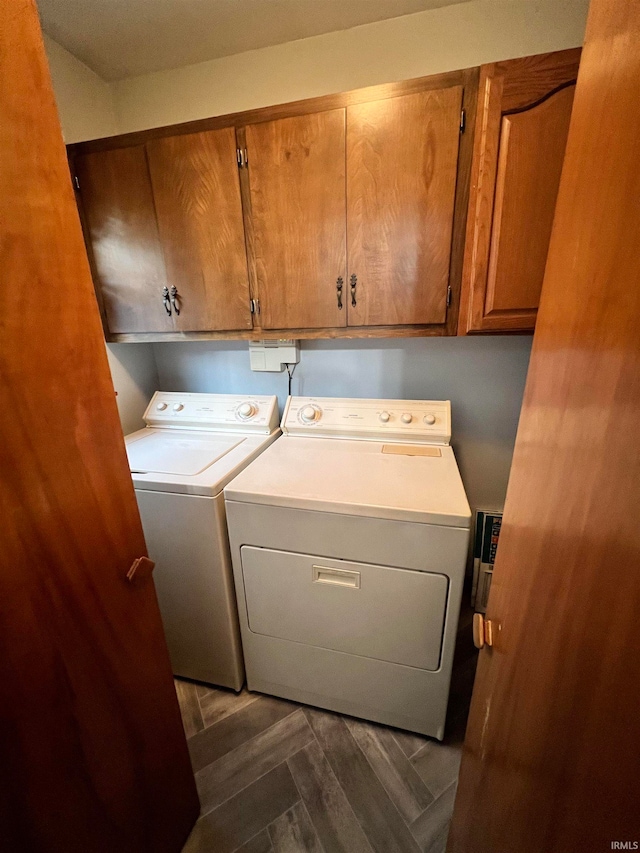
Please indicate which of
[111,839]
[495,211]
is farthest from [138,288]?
[111,839]

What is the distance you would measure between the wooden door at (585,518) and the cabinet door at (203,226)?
3.90 feet

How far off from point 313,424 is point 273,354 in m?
0.45

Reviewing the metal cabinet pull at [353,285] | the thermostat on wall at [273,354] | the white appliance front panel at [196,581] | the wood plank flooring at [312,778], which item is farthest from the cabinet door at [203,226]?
the wood plank flooring at [312,778]

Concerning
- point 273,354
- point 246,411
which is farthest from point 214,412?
point 273,354

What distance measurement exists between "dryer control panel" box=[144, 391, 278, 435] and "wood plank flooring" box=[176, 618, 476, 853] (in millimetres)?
1200

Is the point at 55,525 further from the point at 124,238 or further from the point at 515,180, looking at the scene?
the point at 515,180

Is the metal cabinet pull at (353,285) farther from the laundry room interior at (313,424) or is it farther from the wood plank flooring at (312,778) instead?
the wood plank flooring at (312,778)

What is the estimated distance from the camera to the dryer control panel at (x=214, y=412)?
68.2 inches

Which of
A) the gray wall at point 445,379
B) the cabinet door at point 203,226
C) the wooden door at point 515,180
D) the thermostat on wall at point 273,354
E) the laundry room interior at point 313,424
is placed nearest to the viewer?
the laundry room interior at point 313,424

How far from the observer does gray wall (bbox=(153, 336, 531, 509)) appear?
1.66 metres

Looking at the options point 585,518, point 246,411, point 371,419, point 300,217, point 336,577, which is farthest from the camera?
point 246,411

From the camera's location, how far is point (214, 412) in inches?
70.4

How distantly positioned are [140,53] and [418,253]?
153 centimetres

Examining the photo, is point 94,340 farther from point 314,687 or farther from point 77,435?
point 314,687
